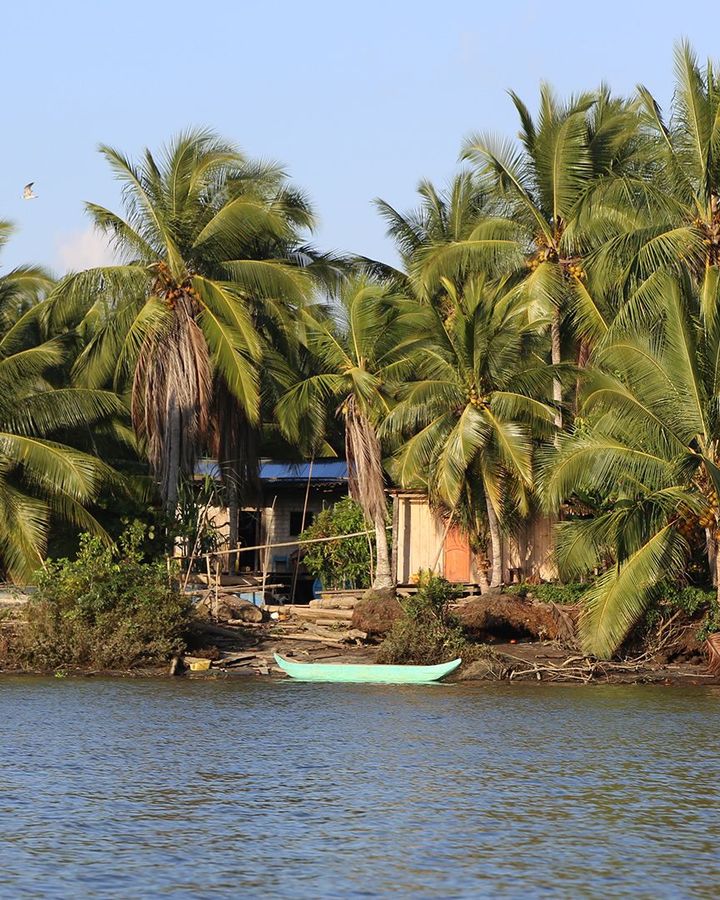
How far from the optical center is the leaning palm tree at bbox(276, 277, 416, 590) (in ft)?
98.0

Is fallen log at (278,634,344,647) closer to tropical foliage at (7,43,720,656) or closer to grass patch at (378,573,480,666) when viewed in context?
grass patch at (378,573,480,666)

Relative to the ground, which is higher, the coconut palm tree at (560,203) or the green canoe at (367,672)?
the coconut palm tree at (560,203)

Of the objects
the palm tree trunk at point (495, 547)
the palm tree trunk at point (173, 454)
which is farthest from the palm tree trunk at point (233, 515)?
the palm tree trunk at point (495, 547)

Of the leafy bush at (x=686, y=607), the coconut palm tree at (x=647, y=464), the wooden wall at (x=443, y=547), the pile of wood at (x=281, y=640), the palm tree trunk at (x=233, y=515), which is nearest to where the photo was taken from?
the coconut palm tree at (x=647, y=464)

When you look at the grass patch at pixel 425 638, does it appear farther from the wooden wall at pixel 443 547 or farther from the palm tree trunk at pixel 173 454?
the palm tree trunk at pixel 173 454

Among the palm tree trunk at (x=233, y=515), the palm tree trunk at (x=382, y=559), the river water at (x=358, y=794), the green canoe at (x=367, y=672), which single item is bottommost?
the river water at (x=358, y=794)

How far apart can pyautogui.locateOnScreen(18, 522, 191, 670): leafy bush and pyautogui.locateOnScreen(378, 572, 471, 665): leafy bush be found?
386cm

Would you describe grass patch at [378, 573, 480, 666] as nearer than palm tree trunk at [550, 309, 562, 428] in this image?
Yes

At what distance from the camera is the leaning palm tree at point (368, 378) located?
29.9 m

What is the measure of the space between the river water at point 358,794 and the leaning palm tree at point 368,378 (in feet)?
27.2

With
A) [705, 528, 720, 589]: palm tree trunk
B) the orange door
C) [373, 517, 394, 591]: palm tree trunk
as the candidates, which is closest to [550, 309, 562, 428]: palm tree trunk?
the orange door

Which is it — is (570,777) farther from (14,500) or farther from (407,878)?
(14,500)

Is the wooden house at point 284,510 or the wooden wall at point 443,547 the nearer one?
the wooden wall at point 443,547

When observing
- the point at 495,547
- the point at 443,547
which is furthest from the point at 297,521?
the point at 495,547
